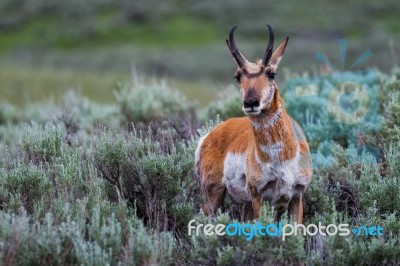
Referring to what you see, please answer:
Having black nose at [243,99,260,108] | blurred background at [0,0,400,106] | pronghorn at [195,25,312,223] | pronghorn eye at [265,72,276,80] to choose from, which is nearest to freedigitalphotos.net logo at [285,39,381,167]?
pronghorn at [195,25,312,223]

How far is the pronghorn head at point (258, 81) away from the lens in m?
4.99

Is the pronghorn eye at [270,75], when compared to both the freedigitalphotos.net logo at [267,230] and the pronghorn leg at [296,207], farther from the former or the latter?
the freedigitalphotos.net logo at [267,230]

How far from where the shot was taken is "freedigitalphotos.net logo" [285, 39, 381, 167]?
891cm

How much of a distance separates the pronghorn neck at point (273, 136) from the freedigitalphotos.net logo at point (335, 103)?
222 cm

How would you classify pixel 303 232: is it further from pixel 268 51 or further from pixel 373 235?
pixel 268 51

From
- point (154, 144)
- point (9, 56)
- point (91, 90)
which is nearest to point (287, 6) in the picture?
point (9, 56)

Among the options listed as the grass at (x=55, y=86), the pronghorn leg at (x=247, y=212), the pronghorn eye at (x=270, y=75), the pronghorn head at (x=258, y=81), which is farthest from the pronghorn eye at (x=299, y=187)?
the grass at (x=55, y=86)

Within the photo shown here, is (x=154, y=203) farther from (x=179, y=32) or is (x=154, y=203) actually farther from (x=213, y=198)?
(x=179, y=32)

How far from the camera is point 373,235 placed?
216 inches

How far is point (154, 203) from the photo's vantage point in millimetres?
6086

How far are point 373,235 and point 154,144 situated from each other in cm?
234

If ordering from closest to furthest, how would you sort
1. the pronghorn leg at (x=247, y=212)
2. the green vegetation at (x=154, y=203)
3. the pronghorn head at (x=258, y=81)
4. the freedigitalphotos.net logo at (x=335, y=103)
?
1. the green vegetation at (x=154, y=203)
2. the pronghorn head at (x=258, y=81)
3. the pronghorn leg at (x=247, y=212)
4. the freedigitalphotos.net logo at (x=335, y=103)

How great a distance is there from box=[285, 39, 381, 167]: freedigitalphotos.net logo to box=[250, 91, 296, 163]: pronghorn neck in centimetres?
222

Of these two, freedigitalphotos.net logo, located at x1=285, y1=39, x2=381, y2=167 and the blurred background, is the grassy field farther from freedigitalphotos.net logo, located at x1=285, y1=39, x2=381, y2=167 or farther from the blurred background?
the blurred background
